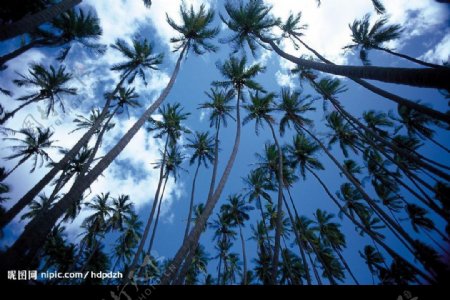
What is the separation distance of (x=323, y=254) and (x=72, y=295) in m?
26.4

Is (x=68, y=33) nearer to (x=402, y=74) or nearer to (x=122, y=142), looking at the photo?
(x=122, y=142)

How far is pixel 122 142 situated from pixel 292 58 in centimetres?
996

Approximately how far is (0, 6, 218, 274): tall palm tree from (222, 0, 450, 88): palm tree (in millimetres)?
1966

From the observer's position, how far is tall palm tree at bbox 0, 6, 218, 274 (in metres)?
6.03

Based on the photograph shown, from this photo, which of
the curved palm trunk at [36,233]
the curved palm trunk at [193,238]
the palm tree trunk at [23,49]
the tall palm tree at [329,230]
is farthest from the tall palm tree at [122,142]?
the tall palm tree at [329,230]

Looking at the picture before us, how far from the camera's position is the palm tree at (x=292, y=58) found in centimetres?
441

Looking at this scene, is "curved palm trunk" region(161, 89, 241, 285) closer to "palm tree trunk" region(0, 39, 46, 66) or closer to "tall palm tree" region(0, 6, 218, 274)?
"tall palm tree" region(0, 6, 218, 274)

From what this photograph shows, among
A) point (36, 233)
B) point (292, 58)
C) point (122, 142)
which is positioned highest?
point (292, 58)

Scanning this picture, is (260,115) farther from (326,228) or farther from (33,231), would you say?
(33,231)

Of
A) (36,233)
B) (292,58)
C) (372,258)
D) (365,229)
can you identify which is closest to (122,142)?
(36,233)

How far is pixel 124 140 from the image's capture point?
11125mm

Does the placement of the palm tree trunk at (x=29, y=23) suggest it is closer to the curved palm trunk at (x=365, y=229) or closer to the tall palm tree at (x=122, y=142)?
the tall palm tree at (x=122, y=142)

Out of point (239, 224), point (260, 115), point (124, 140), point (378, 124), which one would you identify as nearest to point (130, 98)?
point (124, 140)

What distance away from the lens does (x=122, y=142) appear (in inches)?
432
